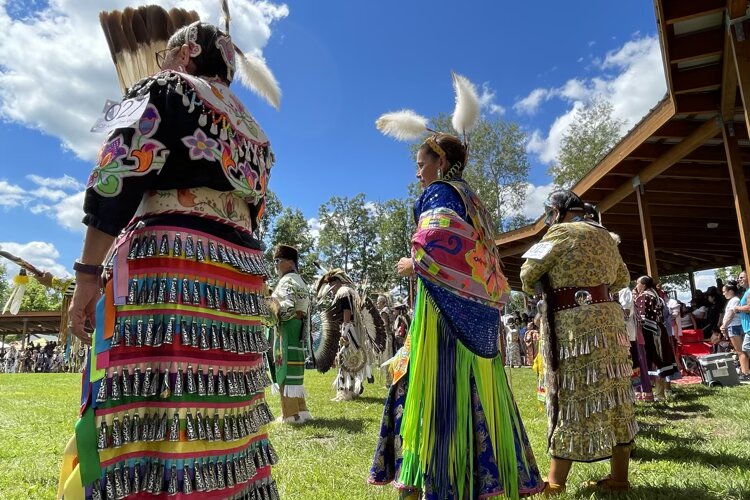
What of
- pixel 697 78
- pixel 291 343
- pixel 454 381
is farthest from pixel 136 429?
pixel 697 78

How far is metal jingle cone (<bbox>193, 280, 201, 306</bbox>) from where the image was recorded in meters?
1.52

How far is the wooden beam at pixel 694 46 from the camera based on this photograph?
6008 millimetres

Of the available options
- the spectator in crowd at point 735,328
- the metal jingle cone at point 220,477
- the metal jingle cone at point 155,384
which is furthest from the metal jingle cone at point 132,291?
the spectator in crowd at point 735,328

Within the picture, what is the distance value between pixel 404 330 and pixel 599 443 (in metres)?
8.68

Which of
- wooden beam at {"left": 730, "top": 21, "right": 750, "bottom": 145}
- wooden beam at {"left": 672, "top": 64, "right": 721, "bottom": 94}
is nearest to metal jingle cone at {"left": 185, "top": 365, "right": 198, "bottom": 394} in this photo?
wooden beam at {"left": 730, "top": 21, "right": 750, "bottom": 145}

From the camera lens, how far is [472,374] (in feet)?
7.50

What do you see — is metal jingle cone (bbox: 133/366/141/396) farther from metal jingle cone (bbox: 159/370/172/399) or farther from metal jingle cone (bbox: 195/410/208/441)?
metal jingle cone (bbox: 195/410/208/441)

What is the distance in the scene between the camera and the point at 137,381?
56.5 inches

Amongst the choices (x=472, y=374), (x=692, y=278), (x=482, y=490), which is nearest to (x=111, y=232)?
(x=472, y=374)

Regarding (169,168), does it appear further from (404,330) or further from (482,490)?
(404,330)

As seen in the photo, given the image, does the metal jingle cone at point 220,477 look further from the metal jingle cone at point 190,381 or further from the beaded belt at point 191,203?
the beaded belt at point 191,203

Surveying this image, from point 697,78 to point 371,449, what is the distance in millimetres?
6187

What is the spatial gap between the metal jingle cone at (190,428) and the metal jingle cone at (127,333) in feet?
0.85

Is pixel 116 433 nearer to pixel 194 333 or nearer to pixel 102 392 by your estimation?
pixel 102 392
